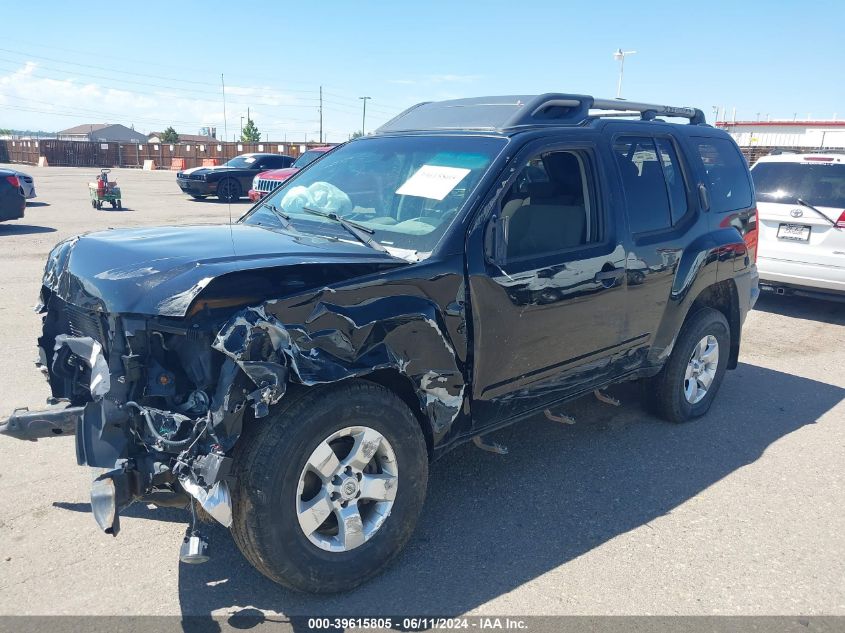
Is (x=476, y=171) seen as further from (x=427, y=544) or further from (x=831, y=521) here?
(x=831, y=521)

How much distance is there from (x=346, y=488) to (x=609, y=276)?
Answer: 6.73ft

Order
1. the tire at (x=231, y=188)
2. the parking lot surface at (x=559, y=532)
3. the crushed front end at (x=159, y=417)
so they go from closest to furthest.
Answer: the crushed front end at (x=159, y=417) → the parking lot surface at (x=559, y=532) → the tire at (x=231, y=188)

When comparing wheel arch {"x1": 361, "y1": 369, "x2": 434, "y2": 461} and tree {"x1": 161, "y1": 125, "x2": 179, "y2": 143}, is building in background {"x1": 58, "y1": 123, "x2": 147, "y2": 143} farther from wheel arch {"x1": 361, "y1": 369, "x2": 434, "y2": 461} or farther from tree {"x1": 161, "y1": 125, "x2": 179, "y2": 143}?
wheel arch {"x1": 361, "y1": 369, "x2": 434, "y2": 461}

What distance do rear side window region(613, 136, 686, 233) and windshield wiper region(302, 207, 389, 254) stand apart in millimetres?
1713

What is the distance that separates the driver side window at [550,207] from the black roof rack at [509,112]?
273mm

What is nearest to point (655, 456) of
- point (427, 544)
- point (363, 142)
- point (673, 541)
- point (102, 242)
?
point (673, 541)

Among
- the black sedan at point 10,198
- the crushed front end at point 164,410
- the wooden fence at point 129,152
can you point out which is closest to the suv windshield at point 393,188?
the crushed front end at point 164,410

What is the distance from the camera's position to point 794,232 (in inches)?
327

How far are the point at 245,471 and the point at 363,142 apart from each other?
8.30 feet

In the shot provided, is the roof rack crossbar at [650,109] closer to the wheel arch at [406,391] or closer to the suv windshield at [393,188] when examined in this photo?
the suv windshield at [393,188]

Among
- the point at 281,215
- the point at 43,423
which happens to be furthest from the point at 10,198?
the point at 43,423

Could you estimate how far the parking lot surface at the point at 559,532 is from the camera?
3.00 metres

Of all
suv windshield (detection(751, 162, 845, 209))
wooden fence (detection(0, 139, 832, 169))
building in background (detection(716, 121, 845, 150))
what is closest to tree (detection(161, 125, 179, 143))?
wooden fence (detection(0, 139, 832, 169))

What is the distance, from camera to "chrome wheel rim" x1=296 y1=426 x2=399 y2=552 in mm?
2844
